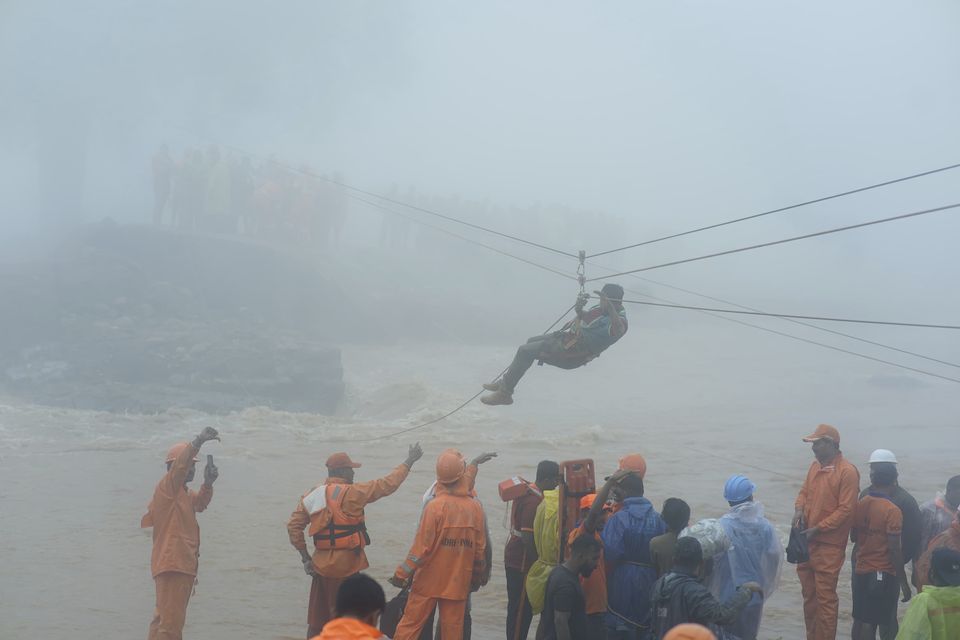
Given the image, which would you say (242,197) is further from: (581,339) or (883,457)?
(883,457)

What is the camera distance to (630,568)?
18.2 ft

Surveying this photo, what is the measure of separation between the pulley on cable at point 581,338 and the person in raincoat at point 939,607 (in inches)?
149

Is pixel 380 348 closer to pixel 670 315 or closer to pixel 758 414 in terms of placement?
pixel 758 414

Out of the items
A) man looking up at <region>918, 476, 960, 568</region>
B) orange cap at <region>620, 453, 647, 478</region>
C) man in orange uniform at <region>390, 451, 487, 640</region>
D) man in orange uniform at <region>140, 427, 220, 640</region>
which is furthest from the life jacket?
man looking up at <region>918, 476, 960, 568</region>

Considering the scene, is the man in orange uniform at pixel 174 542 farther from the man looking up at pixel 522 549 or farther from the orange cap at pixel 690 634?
the orange cap at pixel 690 634

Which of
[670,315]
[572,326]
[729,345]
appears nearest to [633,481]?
[572,326]

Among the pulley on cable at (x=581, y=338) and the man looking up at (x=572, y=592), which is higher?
the pulley on cable at (x=581, y=338)

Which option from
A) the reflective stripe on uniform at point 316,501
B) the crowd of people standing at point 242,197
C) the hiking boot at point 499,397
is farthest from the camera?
the crowd of people standing at point 242,197

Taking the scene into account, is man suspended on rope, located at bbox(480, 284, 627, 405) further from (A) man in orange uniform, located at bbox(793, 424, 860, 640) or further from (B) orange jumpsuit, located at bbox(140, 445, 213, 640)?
(B) orange jumpsuit, located at bbox(140, 445, 213, 640)

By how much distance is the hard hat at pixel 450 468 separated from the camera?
5645 mm

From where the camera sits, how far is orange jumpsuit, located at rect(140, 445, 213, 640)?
6191mm

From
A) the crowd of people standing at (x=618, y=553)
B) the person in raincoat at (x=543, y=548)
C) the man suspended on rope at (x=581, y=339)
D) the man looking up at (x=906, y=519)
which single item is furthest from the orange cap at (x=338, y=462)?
the man looking up at (x=906, y=519)

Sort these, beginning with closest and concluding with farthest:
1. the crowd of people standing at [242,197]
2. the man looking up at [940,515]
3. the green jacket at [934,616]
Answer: the green jacket at [934,616] < the man looking up at [940,515] < the crowd of people standing at [242,197]

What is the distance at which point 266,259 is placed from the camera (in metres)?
34.8
